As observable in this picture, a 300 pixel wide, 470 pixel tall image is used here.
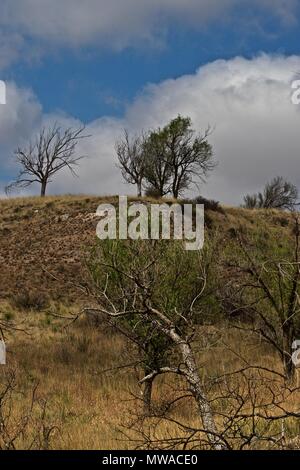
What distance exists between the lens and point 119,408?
12.5 m

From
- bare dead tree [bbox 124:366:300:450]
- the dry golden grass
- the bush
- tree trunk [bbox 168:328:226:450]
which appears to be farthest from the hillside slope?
tree trunk [bbox 168:328:226:450]

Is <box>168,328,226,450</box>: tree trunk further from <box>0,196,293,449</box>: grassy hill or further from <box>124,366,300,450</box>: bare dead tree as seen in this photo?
<box>0,196,293,449</box>: grassy hill

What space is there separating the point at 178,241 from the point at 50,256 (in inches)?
773

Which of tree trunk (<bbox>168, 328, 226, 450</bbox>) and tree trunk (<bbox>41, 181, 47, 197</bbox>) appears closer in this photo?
tree trunk (<bbox>168, 328, 226, 450</bbox>)

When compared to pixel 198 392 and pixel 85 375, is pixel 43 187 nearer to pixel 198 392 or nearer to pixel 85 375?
pixel 85 375

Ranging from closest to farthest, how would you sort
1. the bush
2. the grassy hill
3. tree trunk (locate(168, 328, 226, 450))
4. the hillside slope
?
1. tree trunk (locate(168, 328, 226, 450))
2. the grassy hill
3. the bush
4. the hillside slope

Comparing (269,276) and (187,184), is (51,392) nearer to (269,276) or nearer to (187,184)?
(269,276)

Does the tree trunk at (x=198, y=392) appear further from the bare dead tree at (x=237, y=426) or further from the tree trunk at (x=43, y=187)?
the tree trunk at (x=43, y=187)

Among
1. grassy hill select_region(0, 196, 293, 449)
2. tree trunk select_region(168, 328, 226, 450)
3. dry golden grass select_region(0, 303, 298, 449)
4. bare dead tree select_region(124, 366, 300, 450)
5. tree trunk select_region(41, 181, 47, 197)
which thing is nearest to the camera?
bare dead tree select_region(124, 366, 300, 450)

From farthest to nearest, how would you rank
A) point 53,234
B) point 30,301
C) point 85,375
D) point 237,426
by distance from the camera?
1. point 53,234
2. point 30,301
3. point 85,375
4. point 237,426

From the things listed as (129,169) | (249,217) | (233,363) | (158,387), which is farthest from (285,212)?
(158,387)

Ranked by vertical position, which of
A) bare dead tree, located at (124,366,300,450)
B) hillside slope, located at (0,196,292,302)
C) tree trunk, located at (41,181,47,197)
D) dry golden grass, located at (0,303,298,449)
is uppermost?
tree trunk, located at (41,181,47,197)

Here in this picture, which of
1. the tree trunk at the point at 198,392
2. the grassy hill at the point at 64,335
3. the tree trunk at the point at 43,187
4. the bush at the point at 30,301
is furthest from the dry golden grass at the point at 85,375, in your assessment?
the tree trunk at the point at 43,187

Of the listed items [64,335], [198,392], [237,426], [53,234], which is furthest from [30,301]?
[237,426]
